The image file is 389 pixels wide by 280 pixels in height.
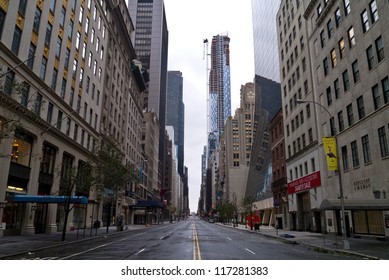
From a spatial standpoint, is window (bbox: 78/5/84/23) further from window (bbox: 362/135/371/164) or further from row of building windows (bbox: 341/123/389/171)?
window (bbox: 362/135/371/164)

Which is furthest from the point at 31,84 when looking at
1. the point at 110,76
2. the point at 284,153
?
the point at 284,153

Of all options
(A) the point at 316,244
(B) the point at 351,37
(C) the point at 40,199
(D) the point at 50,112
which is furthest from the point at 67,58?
(A) the point at 316,244

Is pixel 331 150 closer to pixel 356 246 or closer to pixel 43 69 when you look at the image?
pixel 356 246

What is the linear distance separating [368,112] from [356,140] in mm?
3540

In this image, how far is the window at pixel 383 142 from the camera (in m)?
28.0

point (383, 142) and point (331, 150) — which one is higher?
point (383, 142)

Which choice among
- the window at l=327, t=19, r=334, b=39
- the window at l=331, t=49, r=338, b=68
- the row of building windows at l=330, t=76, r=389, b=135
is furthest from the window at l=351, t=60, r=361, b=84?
the window at l=327, t=19, r=334, b=39

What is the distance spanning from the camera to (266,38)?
82.9 metres

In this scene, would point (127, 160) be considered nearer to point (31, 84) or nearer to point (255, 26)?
point (31, 84)

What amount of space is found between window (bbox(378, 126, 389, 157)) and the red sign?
14635 millimetres

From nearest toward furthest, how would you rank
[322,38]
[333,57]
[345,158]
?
1. [345,158]
2. [333,57]
3. [322,38]

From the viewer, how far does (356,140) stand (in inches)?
1307

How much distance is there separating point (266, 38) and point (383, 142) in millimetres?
60084

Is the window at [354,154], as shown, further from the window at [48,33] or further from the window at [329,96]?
the window at [48,33]
